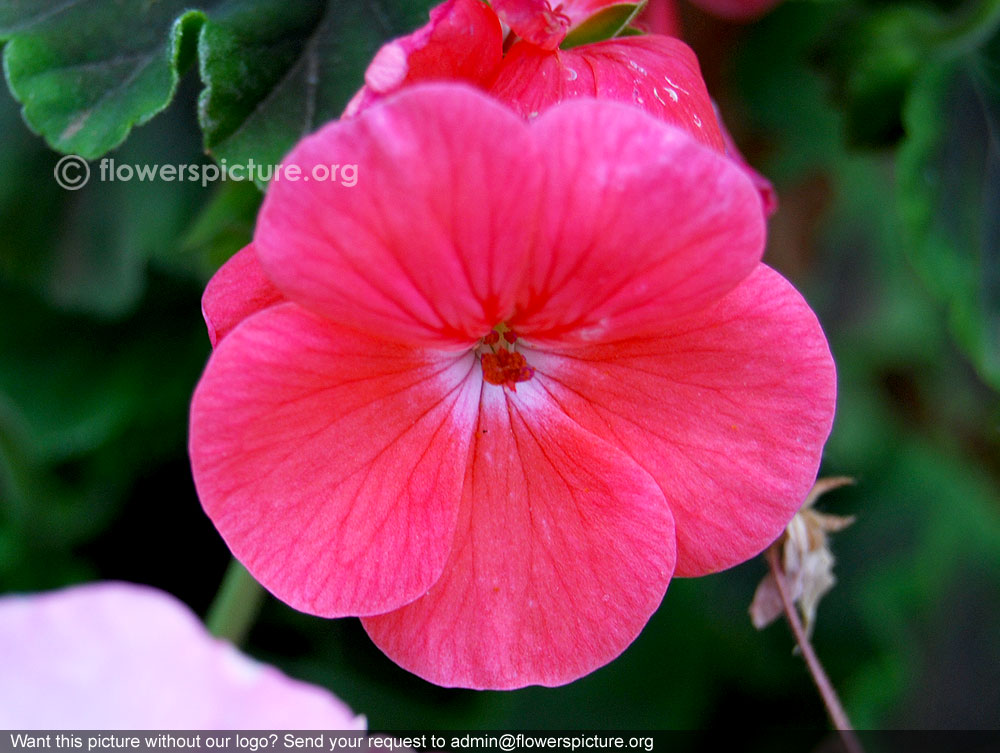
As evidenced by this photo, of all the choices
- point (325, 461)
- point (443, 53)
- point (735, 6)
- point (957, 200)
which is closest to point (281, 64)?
point (443, 53)

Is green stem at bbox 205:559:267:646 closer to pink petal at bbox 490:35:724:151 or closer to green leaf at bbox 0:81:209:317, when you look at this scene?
green leaf at bbox 0:81:209:317

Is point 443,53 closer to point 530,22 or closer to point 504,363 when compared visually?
point 530,22

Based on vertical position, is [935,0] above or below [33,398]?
above

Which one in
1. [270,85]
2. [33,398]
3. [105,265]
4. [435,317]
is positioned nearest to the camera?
[435,317]

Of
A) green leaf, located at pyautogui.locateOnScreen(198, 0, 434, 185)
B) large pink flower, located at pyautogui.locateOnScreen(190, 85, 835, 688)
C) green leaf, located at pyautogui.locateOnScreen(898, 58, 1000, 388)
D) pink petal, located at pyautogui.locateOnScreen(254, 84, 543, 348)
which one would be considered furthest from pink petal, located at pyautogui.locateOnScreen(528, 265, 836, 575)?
green leaf, located at pyautogui.locateOnScreen(898, 58, 1000, 388)

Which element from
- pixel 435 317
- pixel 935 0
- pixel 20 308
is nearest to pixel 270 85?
pixel 435 317

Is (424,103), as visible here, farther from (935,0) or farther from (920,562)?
(920,562)
